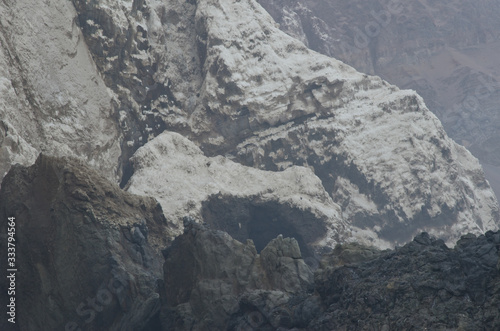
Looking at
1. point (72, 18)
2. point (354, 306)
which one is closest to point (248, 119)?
point (72, 18)

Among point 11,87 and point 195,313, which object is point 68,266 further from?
point 11,87

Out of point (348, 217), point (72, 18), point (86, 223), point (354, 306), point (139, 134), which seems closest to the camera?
point (354, 306)

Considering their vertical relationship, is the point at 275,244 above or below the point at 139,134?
below

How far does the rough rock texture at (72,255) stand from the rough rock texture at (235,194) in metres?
24.5

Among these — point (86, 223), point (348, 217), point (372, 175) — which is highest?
point (372, 175)

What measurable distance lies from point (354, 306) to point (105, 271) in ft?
78.4

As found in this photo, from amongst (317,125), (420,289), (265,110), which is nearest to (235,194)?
(265,110)

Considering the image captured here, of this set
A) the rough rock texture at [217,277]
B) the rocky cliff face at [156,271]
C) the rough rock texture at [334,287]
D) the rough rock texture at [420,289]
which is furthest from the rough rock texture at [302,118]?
the rough rock texture at [420,289]

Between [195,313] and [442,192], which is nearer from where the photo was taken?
[195,313]

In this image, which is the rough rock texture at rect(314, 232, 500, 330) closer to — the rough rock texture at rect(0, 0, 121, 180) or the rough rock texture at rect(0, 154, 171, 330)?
the rough rock texture at rect(0, 154, 171, 330)

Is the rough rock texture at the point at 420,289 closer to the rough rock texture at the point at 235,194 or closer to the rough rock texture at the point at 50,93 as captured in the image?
the rough rock texture at the point at 50,93

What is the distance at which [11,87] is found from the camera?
227ft

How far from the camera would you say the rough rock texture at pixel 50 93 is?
2707 inches

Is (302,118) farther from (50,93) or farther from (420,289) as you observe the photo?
(420,289)
